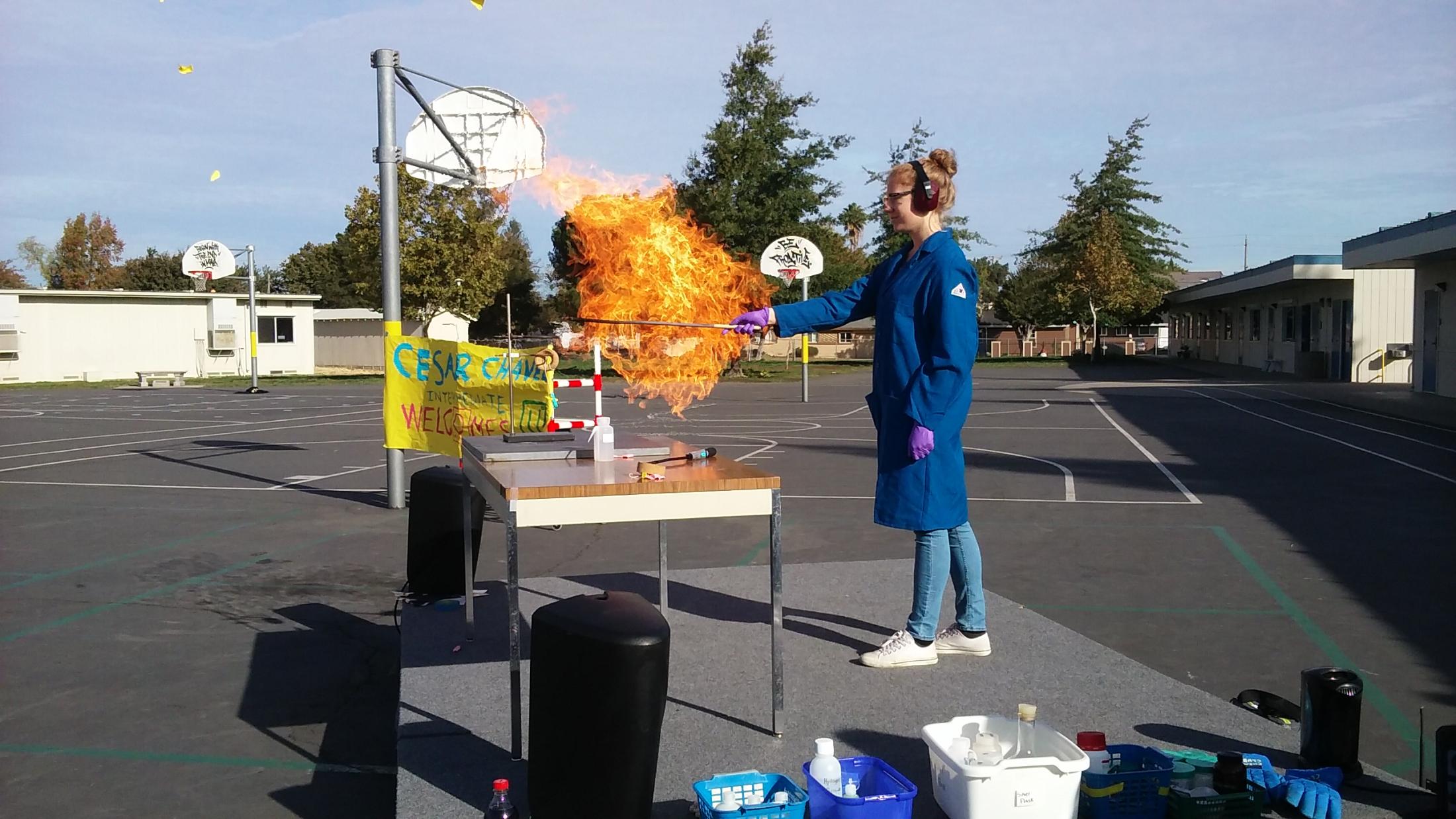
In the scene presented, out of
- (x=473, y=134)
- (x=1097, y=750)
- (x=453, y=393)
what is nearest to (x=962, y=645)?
(x=1097, y=750)

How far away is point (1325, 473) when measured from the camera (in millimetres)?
14133

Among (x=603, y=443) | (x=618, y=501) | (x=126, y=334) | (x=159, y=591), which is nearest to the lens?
(x=618, y=501)

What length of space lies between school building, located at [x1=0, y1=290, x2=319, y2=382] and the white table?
47.8 metres

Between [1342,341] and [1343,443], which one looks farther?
[1342,341]

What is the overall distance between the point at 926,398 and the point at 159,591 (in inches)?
245

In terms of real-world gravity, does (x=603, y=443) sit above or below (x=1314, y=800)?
above

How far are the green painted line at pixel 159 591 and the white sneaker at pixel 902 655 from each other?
5.42 m

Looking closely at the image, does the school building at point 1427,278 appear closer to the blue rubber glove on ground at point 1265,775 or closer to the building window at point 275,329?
the blue rubber glove on ground at point 1265,775

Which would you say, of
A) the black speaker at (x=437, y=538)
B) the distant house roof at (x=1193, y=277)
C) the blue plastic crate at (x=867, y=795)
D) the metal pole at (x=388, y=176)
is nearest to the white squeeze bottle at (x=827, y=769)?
the blue plastic crate at (x=867, y=795)

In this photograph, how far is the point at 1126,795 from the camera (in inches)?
145

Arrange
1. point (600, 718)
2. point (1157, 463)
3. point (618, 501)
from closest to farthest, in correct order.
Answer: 1. point (600, 718)
2. point (618, 501)
3. point (1157, 463)

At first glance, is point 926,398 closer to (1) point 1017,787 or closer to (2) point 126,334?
(1) point 1017,787

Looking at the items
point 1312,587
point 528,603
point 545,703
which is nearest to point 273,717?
point 528,603

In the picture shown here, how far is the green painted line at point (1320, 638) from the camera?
5.17 metres
